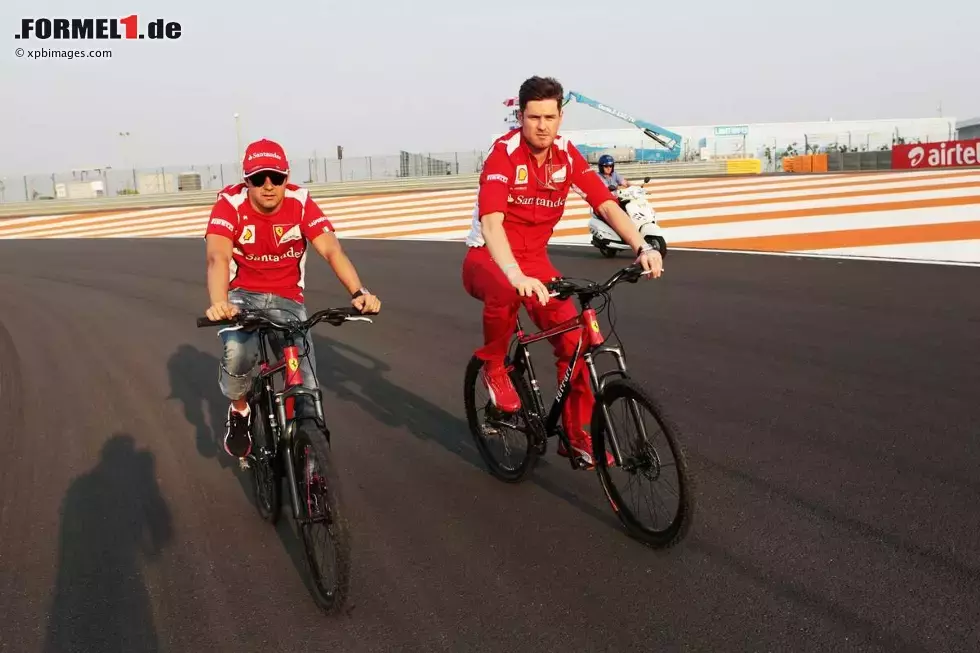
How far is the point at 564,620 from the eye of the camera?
130 inches

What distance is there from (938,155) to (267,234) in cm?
3725

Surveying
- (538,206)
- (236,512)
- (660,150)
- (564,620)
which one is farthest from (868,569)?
(660,150)


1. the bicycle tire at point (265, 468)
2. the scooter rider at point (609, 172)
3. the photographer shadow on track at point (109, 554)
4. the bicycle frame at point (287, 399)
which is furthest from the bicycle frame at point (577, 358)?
the scooter rider at point (609, 172)

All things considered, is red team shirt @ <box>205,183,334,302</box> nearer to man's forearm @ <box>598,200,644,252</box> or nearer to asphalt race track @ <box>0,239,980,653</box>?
asphalt race track @ <box>0,239,980,653</box>

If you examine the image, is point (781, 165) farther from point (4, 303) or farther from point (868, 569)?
point (868, 569)

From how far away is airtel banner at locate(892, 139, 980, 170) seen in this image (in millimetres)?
34938

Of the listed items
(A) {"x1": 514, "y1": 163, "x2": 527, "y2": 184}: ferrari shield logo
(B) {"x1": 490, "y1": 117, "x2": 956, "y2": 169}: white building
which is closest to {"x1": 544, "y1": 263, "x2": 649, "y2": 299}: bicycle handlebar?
(A) {"x1": 514, "y1": 163, "x2": 527, "y2": 184}: ferrari shield logo

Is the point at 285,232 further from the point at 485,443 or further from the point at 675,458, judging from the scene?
the point at 675,458

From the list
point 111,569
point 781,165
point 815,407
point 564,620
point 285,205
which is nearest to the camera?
point 564,620

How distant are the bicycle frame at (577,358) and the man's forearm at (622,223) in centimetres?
36

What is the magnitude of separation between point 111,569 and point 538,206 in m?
2.57

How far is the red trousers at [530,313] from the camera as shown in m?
4.39

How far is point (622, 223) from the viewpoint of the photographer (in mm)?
4262

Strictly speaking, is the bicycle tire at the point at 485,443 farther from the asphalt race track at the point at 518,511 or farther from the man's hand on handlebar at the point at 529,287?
the man's hand on handlebar at the point at 529,287
